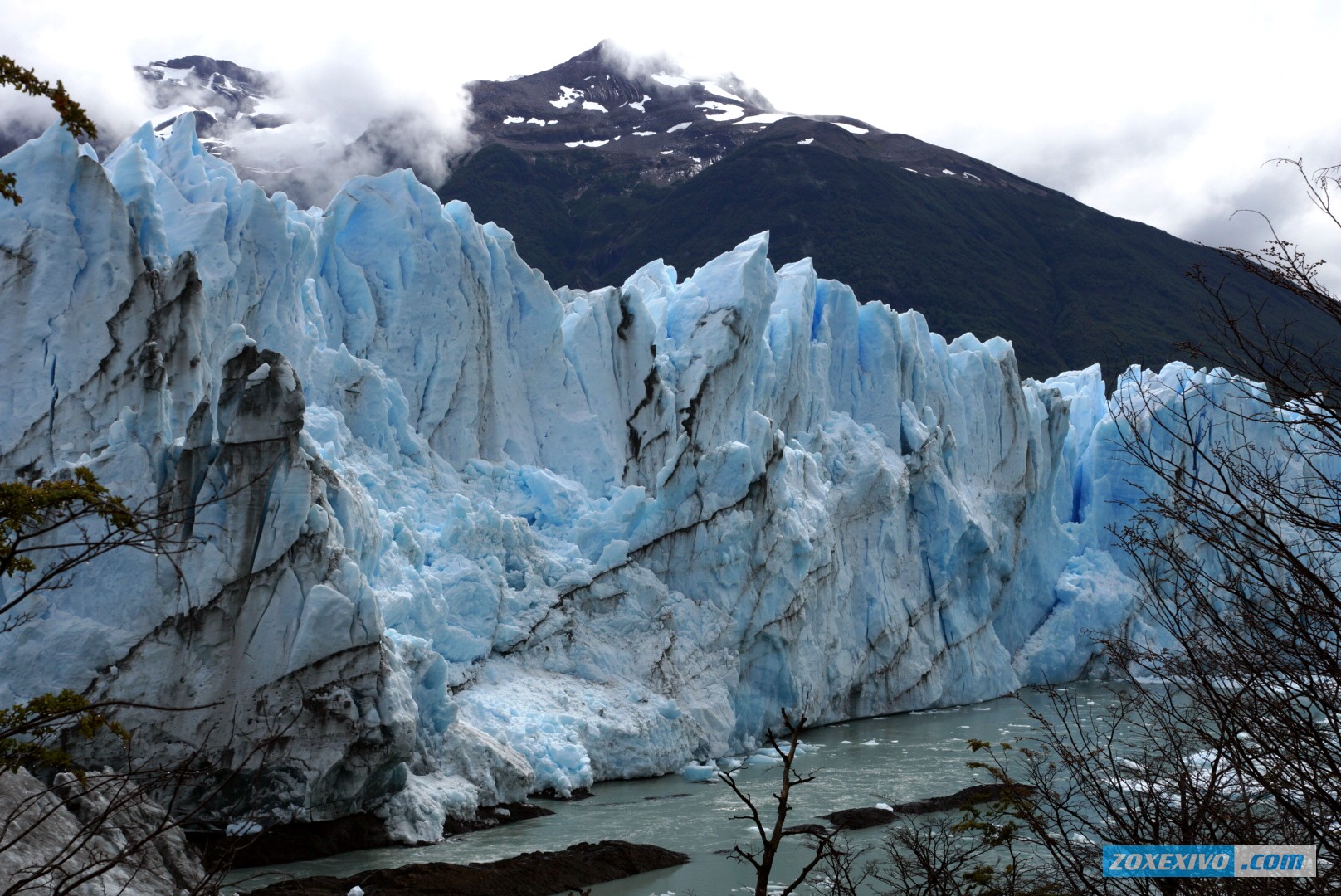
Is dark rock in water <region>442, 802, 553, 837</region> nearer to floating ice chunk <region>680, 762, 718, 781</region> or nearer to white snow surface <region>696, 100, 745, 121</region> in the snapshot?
floating ice chunk <region>680, 762, 718, 781</region>

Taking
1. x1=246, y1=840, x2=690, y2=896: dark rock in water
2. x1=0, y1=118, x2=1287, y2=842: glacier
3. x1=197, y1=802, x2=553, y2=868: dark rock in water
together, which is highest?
x1=0, y1=118, x2=1287, y2=842: glacier

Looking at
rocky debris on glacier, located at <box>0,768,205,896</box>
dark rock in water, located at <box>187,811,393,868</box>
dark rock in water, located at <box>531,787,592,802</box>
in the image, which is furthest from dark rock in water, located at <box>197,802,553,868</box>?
rocky debris on glacier, located at <box>0,768,205,896</box>

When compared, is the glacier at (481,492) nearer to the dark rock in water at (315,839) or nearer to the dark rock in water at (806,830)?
the dark rock in water at (315,839)

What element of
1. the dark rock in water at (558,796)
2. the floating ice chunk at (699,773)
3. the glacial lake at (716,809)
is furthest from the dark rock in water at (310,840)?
the floating ice chunk at (699,773)

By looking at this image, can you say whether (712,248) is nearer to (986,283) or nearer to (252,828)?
(986,283)

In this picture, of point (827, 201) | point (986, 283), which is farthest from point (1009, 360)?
point (827, 201)

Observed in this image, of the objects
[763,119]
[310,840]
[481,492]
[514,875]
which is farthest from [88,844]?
[763,119]

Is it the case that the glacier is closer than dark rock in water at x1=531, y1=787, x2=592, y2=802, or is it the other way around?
the glacier
